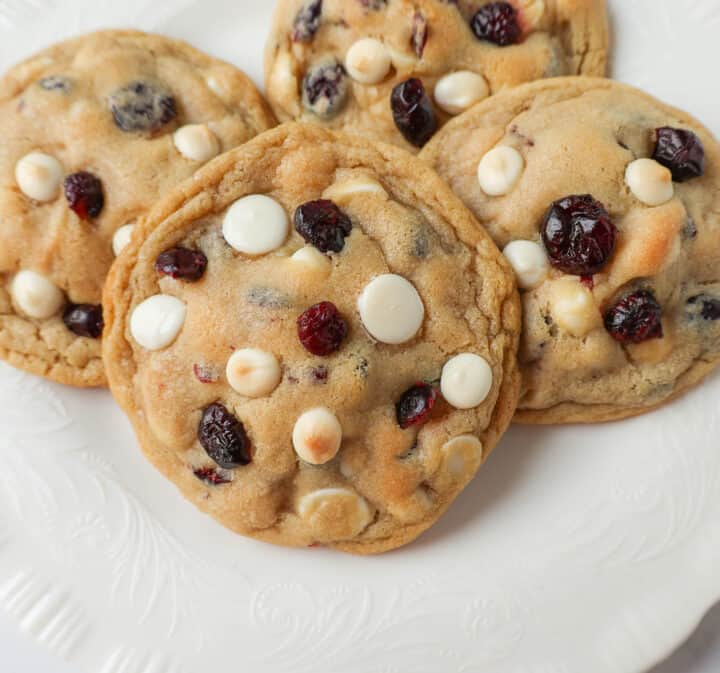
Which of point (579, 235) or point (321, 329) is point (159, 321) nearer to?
point (321, 329)

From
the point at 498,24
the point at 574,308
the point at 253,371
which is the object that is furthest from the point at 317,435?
the point at 498,24

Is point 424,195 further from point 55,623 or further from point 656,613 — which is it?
point 55,623

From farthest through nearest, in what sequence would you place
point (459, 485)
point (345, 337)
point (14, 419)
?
1. point (14, 419)
2. point (459, 485)
3. point (345, 337)

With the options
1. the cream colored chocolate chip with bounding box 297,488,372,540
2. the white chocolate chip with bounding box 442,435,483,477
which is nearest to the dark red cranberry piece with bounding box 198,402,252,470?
the cream colored chocolate chip with bounding box 297,488,372,540

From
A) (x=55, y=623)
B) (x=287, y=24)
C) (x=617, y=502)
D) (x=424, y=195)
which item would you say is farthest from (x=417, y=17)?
(x=55, y=623)

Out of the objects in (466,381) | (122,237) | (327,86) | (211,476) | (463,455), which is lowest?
(211,476)
